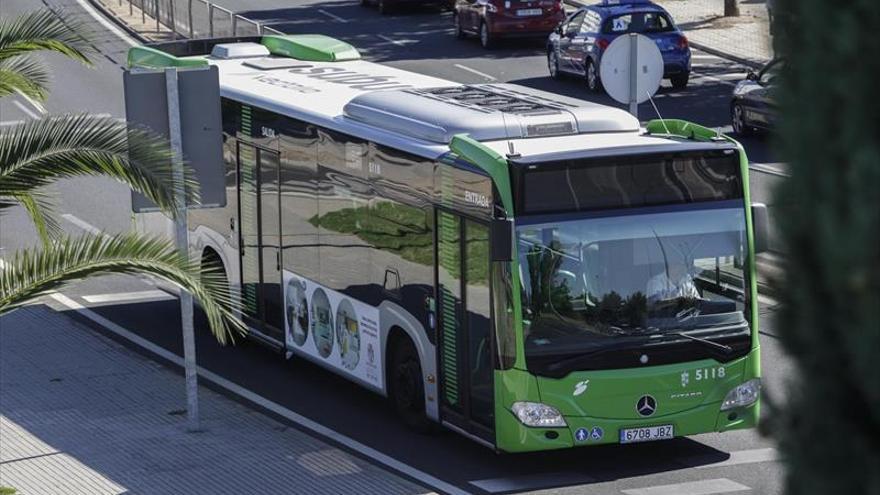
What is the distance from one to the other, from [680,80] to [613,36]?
1.84m

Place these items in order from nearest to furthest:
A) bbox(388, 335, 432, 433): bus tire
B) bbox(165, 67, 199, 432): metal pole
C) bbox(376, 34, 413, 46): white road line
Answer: bbox(165, 67, 199, 432): metal pole
bbox(388, 335, 432, 433): bus tire
bbox(376, 34, 413, 46): white road line

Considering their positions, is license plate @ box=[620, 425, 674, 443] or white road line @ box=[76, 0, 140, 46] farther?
white road line @ box=[76, 0, 140, 46]

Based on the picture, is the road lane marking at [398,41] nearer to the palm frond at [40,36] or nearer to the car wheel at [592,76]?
the car wheel at [592,76]

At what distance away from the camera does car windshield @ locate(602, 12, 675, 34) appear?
118ft

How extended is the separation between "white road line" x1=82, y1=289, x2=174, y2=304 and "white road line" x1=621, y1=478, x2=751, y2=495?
9.99m

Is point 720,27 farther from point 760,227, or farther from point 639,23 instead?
point 760,227

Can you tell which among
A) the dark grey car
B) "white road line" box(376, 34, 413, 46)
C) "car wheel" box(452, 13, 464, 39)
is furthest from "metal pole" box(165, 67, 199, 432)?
"car wheel" box(452, 13, 464, 39)

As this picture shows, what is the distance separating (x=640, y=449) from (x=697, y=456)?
21.2 inches

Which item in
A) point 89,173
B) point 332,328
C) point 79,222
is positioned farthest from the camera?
point 79,222

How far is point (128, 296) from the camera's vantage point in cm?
2130

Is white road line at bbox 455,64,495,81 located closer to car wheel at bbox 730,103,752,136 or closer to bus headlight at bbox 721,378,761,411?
car wheel at bbox 730,103,752,136

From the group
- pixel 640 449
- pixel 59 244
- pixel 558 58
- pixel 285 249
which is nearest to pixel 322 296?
pixel 285 249

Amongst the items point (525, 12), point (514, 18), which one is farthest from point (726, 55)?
point (514, 18)

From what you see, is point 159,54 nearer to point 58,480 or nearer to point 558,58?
point 58,480
